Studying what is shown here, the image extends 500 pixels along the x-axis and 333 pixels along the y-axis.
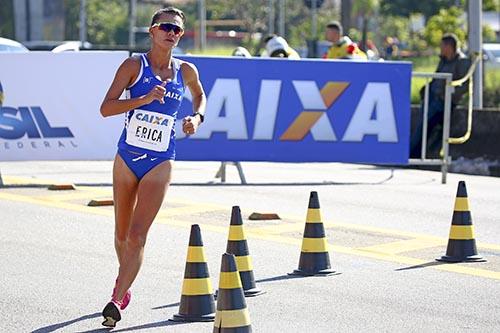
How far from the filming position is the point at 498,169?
20625mm

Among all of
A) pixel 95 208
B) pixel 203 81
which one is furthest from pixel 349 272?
pixel 203 81

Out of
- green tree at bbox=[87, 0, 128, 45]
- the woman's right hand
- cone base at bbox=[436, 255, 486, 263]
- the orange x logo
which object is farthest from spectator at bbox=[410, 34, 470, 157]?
green tree at bbox=[87, 0, 128, 45]

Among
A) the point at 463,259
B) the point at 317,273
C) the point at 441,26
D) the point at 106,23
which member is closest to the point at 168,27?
the point at 317,273

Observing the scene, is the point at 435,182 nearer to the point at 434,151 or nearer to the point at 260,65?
the point at 434,151

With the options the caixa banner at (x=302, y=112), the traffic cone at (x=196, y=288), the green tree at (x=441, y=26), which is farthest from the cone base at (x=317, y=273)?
the green tree at (x=441, y=26)

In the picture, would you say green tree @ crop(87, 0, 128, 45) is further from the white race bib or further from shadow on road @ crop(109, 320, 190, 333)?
shadow on road @ crop(109, 320, 190, 333)

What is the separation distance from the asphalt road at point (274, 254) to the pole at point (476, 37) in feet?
14.8

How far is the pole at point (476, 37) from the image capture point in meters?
22.4

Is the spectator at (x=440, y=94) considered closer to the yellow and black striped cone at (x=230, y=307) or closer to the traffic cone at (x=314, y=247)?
the traffic cone at (x=314, y=247)

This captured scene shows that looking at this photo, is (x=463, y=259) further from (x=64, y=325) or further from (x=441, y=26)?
(x=441, y=26)

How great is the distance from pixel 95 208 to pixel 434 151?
667 centimetres

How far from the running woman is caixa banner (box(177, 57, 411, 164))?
853 centimetres

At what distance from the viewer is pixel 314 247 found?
10406 mm

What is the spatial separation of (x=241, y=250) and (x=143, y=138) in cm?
122
